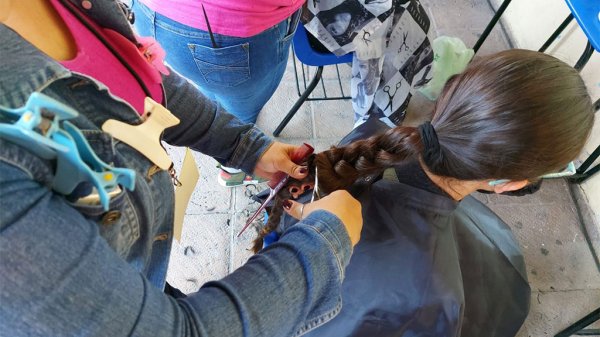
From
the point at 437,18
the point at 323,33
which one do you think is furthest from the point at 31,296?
the point at 437,18

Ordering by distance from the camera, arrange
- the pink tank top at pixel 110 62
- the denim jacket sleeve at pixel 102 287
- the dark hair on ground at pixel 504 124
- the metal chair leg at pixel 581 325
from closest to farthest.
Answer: the denim jacket sleeve at pixel 102 287
the pink tank top at pixel 110 62
the dark hair on ground at pixel 504 124
the metal chair leg at pixel 581 325

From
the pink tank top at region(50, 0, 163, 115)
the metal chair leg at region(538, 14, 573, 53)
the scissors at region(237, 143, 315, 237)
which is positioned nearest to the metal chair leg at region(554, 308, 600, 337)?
the scissors at region(237, 143, 315, 237)

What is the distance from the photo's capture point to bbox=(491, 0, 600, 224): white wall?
170 centimetres

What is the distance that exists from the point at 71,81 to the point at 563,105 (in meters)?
→ 0.76

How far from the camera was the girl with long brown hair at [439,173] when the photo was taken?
0.71 metres

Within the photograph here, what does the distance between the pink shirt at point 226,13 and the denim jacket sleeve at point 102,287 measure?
0.53 meters

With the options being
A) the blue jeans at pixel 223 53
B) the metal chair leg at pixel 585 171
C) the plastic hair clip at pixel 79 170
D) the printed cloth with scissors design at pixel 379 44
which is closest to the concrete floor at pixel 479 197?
the metal chair leg at pixel 585 171

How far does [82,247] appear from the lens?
347 mm

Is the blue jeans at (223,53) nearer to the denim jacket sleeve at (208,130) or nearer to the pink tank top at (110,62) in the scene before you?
the denim jacket sleeve at (208,130)

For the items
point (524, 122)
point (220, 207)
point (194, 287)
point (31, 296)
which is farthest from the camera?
point (220, 207)

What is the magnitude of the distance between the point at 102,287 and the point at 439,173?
0.71 meters

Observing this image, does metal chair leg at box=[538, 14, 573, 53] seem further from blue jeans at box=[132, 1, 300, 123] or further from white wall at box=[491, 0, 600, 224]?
blue jeans at box=[132, 1, 300, 123]

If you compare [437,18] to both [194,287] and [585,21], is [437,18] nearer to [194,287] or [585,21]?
[585,21]

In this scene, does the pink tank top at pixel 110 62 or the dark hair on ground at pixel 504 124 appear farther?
the dark hair on ground at pixel 504 124
